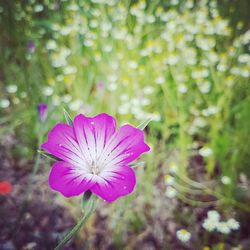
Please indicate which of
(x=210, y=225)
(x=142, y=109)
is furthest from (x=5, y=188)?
(x=210, y=225)

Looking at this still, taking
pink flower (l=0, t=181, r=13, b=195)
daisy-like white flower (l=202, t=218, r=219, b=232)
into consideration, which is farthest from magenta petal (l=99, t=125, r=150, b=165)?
pink flower (l=0, t=181, r=13, b=195)

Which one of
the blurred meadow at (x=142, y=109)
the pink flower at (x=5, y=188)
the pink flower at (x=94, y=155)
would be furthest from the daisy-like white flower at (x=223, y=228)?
the pink flower at (x=5, y=188)

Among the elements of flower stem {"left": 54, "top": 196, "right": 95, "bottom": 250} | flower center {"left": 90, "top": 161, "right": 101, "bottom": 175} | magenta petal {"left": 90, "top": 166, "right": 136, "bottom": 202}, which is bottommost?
flower stem {"left": 54, "top": 196, "right": 95, "bottom": 250}

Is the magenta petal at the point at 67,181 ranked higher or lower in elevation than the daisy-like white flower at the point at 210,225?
higher

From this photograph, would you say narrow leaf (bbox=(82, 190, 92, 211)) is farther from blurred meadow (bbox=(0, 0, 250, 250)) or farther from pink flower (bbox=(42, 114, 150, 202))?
blurred meadow (bbox=(0, 0, 250, 250))

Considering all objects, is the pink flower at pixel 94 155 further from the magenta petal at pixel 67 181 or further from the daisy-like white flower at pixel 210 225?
the daisy-like white flower at pixel 210 225

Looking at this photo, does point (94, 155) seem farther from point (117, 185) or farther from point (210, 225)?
point (210, 225)

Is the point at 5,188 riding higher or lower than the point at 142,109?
lower
